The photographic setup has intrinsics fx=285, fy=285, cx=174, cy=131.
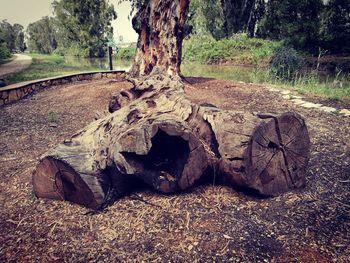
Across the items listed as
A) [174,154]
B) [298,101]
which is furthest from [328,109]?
[174,154]

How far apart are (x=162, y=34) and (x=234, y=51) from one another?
1797 centimetres

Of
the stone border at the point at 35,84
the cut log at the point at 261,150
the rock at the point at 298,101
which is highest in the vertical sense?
the cut log at the point at 261,150

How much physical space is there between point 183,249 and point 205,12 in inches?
1356

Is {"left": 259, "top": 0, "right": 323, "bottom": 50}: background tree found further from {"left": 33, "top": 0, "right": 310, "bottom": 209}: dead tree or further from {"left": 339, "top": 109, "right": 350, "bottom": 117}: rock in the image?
{"left": 33, "top": 0, "right": 310, "bottom": 209}: dead tree

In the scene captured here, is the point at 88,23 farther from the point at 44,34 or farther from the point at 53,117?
the point at 44,34

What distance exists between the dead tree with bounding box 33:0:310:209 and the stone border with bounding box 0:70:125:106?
17.4 feet

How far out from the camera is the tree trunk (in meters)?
6.87

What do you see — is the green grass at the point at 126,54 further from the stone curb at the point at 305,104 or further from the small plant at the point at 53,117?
the small plant at the point at 53,117

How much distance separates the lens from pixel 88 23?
39.5 metres

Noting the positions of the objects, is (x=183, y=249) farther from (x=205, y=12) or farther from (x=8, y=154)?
(x=205, y=12)

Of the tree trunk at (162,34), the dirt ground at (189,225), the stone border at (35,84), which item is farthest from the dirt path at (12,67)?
the dirt ground at (189,225)

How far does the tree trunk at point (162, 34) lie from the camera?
22.5 ft

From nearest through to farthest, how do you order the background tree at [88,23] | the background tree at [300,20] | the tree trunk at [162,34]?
the tree trunk at [162,34] → the background tree at [300,20] → the background tree at [88,23]

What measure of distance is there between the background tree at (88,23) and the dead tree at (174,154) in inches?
1460
